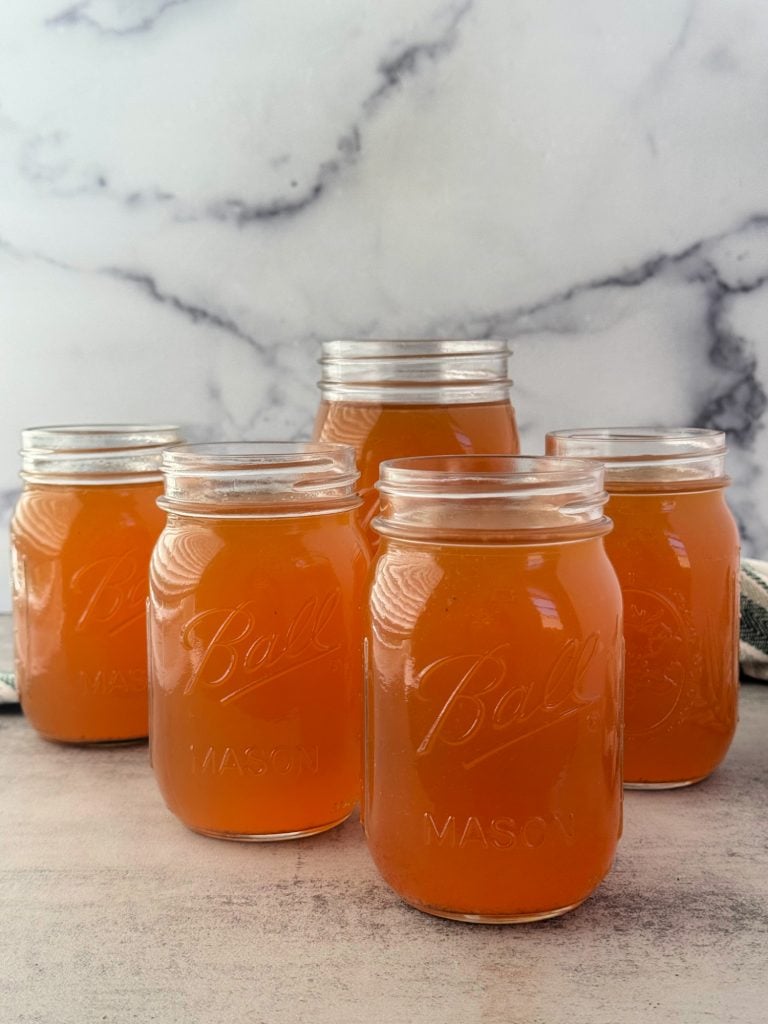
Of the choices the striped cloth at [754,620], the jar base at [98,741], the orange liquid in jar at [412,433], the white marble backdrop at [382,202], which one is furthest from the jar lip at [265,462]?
the white marble backdrop at [382,202]

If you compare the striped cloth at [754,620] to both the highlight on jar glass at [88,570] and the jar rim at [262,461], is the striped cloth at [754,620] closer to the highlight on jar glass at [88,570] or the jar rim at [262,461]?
the highlight on jar glass at [88,570]

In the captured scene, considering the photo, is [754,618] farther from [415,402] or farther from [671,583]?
[415,402]

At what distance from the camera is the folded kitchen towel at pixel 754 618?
4.15ft

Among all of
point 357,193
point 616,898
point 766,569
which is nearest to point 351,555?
point 616,898

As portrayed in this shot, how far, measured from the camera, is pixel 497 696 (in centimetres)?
74

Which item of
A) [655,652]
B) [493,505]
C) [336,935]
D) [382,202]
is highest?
[382,202]

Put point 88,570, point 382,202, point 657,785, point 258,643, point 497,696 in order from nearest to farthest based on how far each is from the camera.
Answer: point 497,696, point 258,643, point 657,785, point 88,570, point 382,202

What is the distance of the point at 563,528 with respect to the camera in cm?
76

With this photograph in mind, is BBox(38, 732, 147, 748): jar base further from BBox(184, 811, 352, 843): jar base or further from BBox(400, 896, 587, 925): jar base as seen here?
BBox(400, 896, 587, 925): jar base

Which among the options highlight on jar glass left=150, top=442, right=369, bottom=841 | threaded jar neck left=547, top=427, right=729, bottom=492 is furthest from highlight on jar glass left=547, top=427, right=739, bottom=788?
highlight on jar glass left=150, top=442, right=369, bottom=841

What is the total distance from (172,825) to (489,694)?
0.33 m

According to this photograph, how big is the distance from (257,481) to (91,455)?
28 centimetres

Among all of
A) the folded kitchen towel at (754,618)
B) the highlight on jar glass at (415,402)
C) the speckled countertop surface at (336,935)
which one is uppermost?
the highlight on jar glass at (415,402)

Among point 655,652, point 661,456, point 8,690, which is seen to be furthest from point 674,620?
point 8,690
